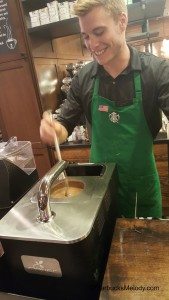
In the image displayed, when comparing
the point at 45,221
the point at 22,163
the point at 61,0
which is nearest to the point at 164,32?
the point at 61,0

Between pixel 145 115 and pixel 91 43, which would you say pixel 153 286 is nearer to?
pixel 145 115

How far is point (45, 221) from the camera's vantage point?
679mm

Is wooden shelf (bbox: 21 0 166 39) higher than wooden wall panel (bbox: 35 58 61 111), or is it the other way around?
wooden shelf (bbox: 21 0 166 39)

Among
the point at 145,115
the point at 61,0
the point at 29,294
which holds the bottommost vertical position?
the point at 29,294

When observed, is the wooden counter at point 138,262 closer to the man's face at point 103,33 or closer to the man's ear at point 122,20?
the man's face at point 103,33

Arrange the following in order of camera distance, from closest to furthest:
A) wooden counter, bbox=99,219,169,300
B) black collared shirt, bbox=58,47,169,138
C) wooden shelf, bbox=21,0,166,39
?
wooden counter, bbox=99,219,169,300 → black collared shirt, bbox=58,47,169,138 → wooden shelf, bbox=21,0,166,39

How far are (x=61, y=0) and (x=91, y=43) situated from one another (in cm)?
189

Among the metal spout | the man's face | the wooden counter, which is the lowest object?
the wooden counter

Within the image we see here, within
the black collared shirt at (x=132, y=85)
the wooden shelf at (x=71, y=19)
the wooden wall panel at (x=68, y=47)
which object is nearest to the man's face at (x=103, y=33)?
the black collared shirt at (x=132, y=85)

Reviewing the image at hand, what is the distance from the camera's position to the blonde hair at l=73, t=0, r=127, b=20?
1.10 metres

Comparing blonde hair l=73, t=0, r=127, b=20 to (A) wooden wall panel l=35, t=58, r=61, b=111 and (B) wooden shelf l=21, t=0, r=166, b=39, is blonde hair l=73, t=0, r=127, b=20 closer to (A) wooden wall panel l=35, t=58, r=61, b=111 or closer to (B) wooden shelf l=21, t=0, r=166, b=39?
(B) wooden shelf l=21, t=0, r=166, b=39

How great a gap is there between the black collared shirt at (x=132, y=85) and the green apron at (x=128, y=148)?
0.03 metres

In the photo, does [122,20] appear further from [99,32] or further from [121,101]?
[121,101]

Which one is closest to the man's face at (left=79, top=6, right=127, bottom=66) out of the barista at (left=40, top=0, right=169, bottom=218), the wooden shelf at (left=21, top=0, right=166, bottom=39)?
the barista at (left=40, top=0, right=169, bottom=218)
